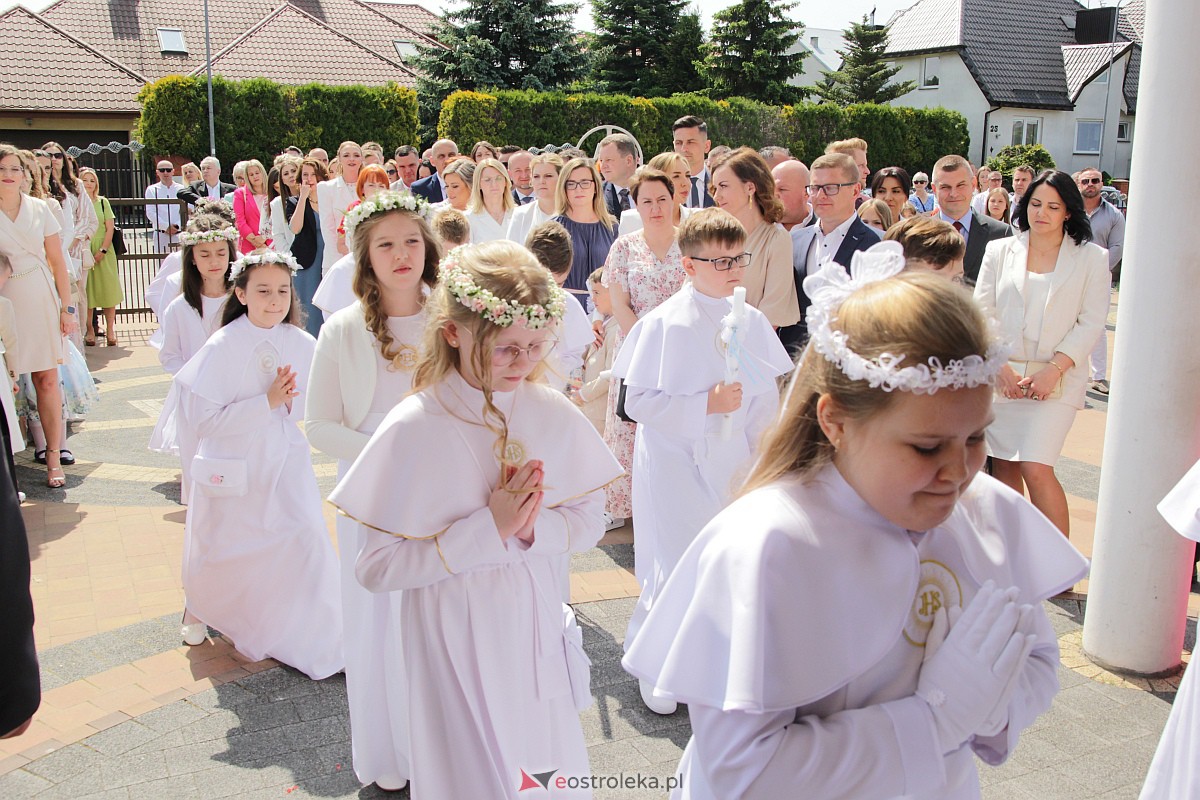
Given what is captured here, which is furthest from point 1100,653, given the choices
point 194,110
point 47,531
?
point 194,110

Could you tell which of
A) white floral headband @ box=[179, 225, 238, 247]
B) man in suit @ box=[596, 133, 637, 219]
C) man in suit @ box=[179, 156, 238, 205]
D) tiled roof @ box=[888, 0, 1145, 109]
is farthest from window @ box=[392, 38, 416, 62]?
white floral headband @ box=[179, 225, 238, 247]

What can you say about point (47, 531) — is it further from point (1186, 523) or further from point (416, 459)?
point (1186, 523)

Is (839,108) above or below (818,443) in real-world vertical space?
above

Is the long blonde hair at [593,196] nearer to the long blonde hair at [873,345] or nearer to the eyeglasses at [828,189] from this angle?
the eyeglasses at [828,189]

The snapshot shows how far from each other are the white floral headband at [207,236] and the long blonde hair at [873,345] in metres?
4.93

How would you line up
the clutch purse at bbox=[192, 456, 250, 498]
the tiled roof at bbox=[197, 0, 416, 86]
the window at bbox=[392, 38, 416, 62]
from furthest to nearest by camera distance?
the window at bbox=[392, 38, 416, 62] < the tiled roof at bbox=[197, 0, 416, 86] < the clutch purse at bbox=[192, 456, 250, 498]

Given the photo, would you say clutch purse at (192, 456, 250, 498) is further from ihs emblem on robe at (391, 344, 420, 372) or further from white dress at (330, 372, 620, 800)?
white dress at (330, 372, 620, 800)

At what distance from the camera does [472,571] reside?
2.98m

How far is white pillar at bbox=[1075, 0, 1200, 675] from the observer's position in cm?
428

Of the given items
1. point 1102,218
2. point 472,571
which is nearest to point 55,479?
point 472,571

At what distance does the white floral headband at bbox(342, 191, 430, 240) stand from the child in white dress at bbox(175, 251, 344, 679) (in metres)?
1.04

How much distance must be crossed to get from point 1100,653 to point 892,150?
35389 mm

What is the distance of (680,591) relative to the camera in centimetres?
205

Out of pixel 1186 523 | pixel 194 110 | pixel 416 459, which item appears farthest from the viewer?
pixel 194 110
